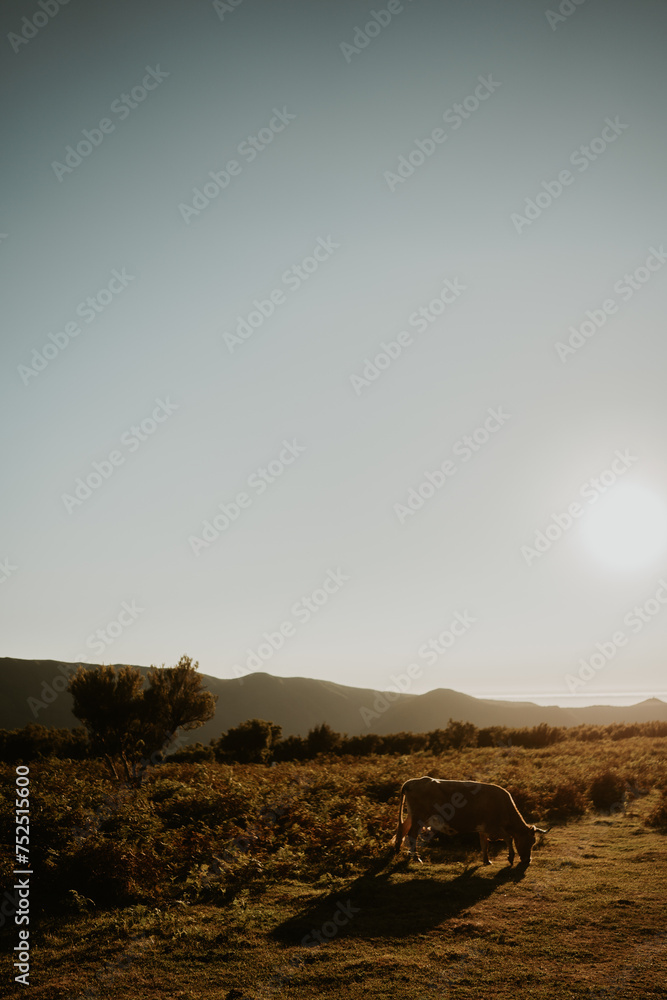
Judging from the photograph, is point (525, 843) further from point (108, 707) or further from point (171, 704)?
point (171, 704)

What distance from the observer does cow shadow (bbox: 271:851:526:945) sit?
7.69 metres

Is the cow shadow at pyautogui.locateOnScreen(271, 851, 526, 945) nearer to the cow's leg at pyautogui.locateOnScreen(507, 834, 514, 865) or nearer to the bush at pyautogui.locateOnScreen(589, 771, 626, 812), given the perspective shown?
the cow's leg at pyautogui.locateOnScreen(507, 834, 514, 865)

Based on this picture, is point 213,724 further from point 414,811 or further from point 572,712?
point 414,811

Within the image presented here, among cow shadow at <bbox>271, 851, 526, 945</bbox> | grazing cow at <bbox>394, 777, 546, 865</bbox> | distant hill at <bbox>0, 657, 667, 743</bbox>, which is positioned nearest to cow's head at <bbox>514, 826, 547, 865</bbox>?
grazing cow at <bbox>394, 777, 546, 865</bbox>

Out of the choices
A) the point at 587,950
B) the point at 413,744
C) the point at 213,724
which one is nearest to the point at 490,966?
the point at 587,950

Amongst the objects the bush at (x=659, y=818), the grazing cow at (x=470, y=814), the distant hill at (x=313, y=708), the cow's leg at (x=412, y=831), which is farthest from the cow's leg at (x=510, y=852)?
the distant hill at (x=313, y=708)

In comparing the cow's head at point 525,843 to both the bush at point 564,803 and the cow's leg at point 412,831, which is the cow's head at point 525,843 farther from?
the bush at point 564,803

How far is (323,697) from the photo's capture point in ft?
584

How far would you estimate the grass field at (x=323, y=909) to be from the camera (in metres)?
6.21

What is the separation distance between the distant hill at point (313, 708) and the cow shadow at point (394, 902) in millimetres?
134078

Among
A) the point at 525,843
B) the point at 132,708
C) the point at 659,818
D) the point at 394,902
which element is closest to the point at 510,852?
the point at 525,843

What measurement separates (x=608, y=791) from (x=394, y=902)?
1330cm

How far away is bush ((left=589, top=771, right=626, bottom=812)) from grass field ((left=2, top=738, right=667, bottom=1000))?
3039 millimetres

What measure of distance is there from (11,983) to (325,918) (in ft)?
14.1
